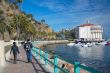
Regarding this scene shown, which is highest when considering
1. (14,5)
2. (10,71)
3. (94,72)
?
(14,5)

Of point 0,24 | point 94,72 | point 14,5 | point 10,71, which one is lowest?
point 10,71

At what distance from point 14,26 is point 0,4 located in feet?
41.3

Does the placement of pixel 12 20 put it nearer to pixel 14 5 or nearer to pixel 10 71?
pixel 14 5

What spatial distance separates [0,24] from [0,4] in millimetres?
33740

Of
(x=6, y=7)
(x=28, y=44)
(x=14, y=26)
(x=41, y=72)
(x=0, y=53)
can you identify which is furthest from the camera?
(x=6, y=7)

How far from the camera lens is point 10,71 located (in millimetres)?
15812

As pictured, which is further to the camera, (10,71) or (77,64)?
(10,71)

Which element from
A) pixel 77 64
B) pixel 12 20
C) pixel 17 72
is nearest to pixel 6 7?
pixel 12 20

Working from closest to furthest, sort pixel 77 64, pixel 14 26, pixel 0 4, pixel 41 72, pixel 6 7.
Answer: pixel 77 64
pixel 41 72
pixel 14 26
pixel 0 4
pixel 6 7

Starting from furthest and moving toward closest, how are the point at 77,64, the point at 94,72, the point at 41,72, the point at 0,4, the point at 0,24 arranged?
the point at 0,4, the point at 0,24, the point at 41,72, the point at 77,64, the point at 94,72

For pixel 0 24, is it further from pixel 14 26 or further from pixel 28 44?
pixel 28 44

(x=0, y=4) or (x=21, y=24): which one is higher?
(x=0, y=4)

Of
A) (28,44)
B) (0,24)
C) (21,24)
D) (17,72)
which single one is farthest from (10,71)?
(21,24)

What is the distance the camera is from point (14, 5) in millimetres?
94562
